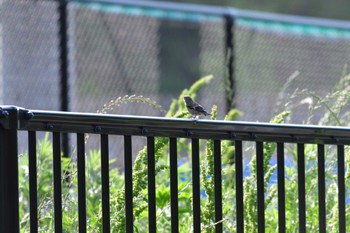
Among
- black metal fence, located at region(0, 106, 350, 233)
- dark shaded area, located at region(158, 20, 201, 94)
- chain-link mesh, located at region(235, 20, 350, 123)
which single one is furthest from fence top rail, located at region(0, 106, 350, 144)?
dark shaded area, located at region(158, 20, 201, 94)

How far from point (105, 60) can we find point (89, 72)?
15 cm

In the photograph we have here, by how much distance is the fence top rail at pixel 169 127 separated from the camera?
322cm

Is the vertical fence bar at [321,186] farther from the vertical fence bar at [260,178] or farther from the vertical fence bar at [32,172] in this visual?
the vertical fence bar at [32,172]

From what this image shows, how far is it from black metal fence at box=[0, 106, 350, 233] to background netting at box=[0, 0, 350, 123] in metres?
3.48

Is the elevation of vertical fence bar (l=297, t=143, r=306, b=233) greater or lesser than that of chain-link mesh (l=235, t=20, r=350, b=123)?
lesser

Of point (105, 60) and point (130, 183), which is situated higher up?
point (105, 60)

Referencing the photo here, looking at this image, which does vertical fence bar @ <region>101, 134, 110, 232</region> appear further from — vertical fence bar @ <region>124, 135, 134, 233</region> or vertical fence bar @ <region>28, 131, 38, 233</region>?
vertical fence bar @ <region>28, 131, 38, 233</region>

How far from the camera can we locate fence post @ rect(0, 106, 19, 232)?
10.2 feet

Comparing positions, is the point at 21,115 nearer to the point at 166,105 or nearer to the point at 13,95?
the point at 13,95

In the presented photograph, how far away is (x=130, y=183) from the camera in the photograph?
3.42 m

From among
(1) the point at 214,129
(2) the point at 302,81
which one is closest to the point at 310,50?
(2) the point at 302,81

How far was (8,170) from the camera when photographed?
10.3ft

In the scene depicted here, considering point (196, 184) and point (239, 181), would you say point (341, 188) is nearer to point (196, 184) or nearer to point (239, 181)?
point (239, 181)

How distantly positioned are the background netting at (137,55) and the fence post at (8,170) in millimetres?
3804
